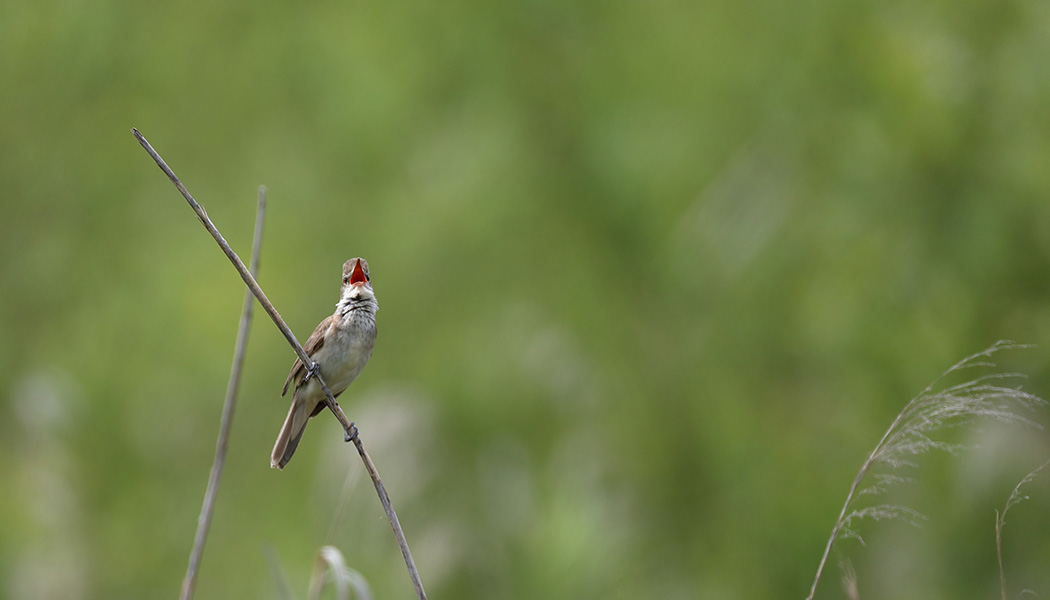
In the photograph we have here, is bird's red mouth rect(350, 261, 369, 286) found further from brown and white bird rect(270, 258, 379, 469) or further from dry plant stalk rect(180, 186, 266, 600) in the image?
dry plant stalk rect(180, 186, 266, 600)

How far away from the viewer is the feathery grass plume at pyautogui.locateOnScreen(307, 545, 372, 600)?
185cm

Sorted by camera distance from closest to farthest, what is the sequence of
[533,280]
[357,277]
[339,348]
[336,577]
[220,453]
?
1. [336,577]
2. [220,453]
3. [357,277]
4. [339,348]
5. [533,280]

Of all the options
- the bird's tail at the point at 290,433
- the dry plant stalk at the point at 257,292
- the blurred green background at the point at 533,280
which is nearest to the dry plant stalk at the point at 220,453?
the bird's tail at the point at 290,433

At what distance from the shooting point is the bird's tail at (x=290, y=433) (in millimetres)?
2186

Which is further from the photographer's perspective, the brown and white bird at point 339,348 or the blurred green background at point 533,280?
the blurred green background at point 533,280

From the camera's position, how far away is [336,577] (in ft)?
6.18

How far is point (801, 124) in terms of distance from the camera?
5426 mm

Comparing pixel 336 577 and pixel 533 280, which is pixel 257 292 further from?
pixel 533 280

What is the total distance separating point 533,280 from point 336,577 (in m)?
4.56

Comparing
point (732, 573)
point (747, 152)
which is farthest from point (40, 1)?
point (732, 573)

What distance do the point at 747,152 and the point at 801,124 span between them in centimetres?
48

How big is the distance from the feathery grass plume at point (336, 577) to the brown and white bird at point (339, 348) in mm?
327

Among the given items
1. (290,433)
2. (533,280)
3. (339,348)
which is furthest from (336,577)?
(533,280)

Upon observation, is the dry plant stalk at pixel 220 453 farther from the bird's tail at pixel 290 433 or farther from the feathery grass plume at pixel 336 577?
the feathery grass plume at pixel 336 577
